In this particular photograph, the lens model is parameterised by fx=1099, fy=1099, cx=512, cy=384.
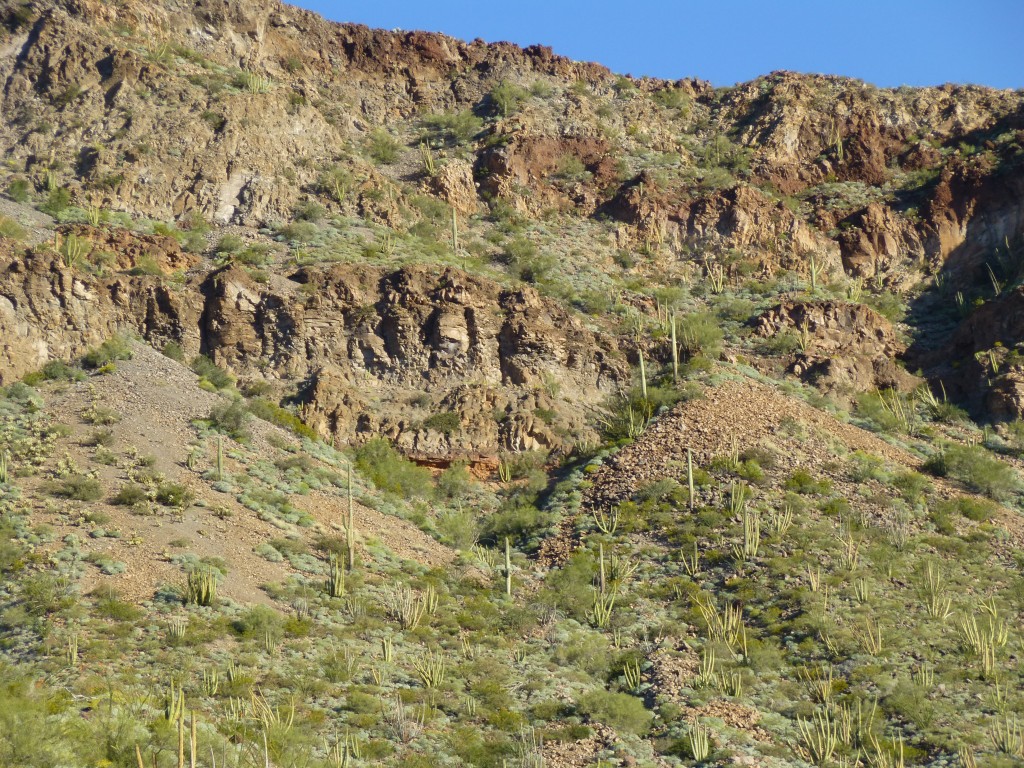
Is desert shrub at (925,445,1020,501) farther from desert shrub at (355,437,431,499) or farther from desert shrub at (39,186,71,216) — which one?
desert shrub at (39,186,71,216)

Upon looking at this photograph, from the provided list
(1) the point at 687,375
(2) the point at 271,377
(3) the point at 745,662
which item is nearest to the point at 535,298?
(1) the point at 687,375

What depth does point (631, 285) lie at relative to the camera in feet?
141

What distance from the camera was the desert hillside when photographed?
21.5 metres

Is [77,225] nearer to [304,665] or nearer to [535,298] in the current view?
[535,298]

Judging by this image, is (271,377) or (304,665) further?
(271,377)

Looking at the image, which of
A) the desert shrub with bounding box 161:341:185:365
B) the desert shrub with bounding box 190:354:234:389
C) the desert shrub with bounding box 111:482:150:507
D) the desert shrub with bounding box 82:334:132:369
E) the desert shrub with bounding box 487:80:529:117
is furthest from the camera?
the desert shrub with bounding box 487:80:529:117

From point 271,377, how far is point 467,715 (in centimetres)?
1671

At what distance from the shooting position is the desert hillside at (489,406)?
2145 centimetres

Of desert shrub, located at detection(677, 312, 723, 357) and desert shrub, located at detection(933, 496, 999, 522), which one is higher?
desert shrub, located at detection(677, 312, 723, 357)

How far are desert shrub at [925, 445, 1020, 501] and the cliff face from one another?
4581 millimetres

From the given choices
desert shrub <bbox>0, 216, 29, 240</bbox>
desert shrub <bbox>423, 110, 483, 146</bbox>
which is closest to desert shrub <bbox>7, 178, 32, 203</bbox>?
desert shrub <bbox>0, 216, 29, 240</bbox>

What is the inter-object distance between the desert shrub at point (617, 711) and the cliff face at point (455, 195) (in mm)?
13170

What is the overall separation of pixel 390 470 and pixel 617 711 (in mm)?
12964

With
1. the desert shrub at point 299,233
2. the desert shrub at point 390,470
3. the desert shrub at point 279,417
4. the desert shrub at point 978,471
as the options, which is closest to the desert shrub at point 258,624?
the desert shrub at point 390,470
